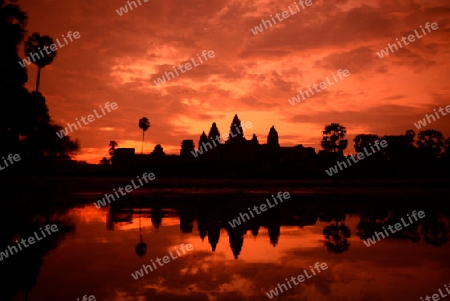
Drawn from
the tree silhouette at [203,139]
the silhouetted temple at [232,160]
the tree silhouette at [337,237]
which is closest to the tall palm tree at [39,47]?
the tree silhouette at [337,237]

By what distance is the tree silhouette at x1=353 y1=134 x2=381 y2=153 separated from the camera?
10386cm

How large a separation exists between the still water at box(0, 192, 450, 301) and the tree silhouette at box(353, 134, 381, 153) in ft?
299

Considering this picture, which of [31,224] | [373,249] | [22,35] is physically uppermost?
[22,35]

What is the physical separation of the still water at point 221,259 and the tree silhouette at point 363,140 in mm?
91001

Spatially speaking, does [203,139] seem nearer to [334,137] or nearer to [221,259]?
[334,137]

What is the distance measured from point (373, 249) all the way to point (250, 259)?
387 centimetres

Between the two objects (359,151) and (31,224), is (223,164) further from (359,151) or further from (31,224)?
(31,224)

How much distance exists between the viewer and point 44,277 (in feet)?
26.3

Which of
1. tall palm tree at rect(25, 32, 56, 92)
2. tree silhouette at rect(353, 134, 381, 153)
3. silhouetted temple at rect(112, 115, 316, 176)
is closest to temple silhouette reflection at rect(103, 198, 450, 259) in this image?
tall palm tree at rect(25, 32, 56, 92)

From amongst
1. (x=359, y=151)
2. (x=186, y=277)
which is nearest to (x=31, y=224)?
(x=186, y=277)

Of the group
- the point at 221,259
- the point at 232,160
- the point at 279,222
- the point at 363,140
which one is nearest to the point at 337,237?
the point at 279,222

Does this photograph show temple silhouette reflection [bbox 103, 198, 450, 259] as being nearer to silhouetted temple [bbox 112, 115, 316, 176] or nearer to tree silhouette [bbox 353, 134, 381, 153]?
silhouetted temple [bbox 112, 115, 316, 176]

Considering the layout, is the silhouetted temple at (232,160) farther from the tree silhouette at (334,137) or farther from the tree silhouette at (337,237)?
the tree silhouette at (337,237)

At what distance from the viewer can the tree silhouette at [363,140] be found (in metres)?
104
